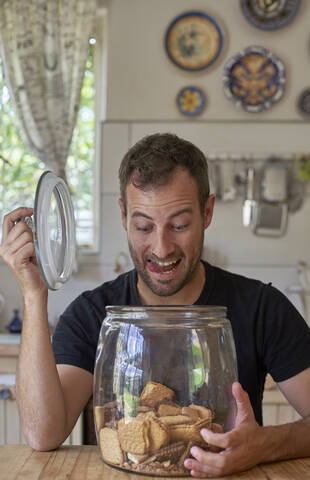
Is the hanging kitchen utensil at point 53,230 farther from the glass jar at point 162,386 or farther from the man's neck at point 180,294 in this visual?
the man's neck at point 180,294

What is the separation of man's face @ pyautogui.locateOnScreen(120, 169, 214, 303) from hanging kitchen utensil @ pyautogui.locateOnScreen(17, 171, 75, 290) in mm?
199

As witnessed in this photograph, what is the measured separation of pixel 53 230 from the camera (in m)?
0.92

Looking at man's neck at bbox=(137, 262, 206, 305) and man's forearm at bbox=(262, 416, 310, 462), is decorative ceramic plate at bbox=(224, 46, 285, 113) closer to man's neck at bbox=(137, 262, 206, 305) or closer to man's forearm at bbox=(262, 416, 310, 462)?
man's neck at bbox=(137, 262, 206, 305)

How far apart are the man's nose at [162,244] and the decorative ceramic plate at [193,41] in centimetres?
179

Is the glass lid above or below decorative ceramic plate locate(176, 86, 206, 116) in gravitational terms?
below

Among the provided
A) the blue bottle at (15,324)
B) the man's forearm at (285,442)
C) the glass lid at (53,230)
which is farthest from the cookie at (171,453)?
the blue bottle at (15,324)

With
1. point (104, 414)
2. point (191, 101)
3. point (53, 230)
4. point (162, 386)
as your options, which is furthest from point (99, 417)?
point (191, 101)

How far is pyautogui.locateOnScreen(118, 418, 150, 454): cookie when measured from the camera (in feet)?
2.45

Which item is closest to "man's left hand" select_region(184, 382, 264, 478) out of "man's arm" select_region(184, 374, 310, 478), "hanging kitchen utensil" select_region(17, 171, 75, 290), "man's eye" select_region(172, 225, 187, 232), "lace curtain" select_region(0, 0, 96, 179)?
"man's arm" select_region(184, 374, 310, 478)

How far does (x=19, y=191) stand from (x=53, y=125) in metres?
0.38

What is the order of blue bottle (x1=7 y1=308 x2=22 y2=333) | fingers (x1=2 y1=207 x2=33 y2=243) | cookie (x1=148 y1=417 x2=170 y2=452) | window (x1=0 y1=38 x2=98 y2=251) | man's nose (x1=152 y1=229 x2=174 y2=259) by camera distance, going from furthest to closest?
1. window (x1=0 y1=38 x2=98 y2=251)
2. blue bottle (x1=7 y1=308 x2=22 y2=333)
3. man's nose (x1=152 y1=229 x2=174 y2=259)
4. fingers (x1=2 y1=207 x2=33 y2=243)
5. cookie (x1=148 y1=417 x2=170 y2=452)

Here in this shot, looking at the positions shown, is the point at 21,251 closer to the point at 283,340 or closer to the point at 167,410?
the point at 167,410

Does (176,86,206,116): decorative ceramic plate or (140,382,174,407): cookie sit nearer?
(140,382,174,407): cookie

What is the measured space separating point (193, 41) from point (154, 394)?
7.47 ft
